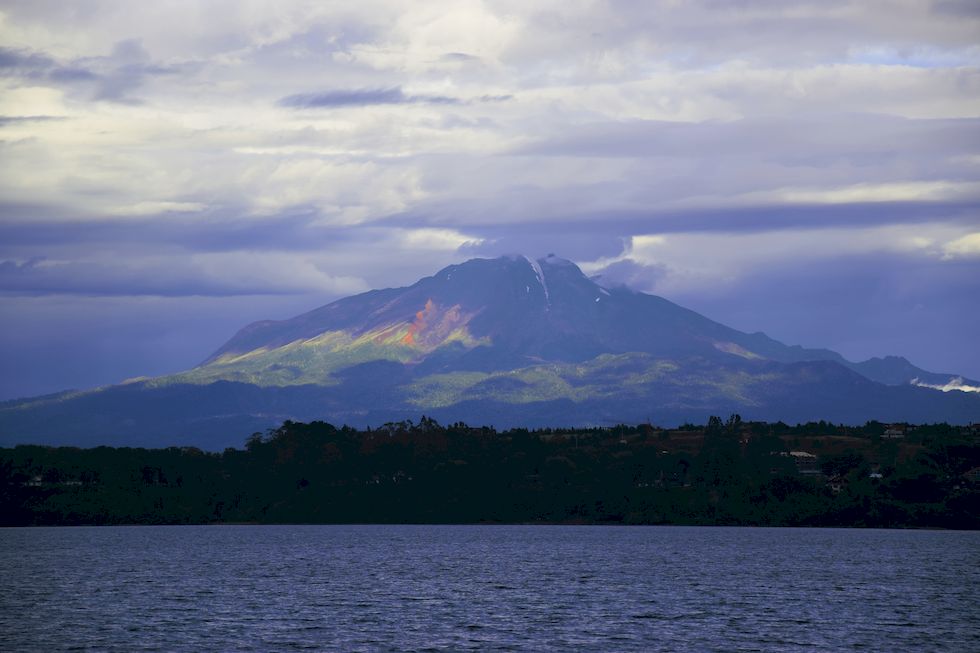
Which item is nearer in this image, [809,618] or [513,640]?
[513,640]

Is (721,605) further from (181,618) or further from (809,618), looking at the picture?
(181,618)

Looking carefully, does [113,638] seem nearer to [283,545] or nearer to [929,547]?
[283,545]

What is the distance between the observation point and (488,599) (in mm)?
111938

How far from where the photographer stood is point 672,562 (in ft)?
525

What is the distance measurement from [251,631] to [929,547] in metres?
127

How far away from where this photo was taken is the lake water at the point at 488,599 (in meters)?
86.1

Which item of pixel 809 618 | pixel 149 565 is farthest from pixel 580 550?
pixel 809 618

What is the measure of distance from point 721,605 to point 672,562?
51.7m

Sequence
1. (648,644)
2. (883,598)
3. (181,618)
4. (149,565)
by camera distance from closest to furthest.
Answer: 1. (648,644)
2. (181,618)
3. (883,598)
4. (149,565)

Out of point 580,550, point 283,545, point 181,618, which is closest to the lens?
point 181,618

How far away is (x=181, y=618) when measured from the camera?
96.4m

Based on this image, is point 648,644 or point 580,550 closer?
point 648,644

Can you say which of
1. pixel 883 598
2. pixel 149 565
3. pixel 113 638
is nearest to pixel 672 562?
pixel 883 598

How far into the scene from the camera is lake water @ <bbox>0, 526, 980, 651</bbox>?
283 feet
